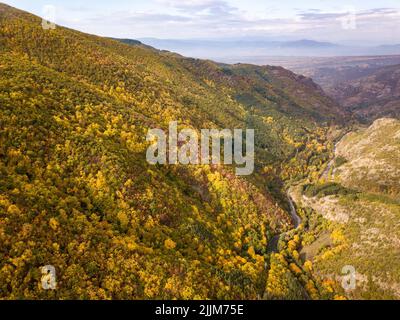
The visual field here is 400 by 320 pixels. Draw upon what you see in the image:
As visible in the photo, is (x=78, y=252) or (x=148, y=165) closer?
(x=78, y=252)

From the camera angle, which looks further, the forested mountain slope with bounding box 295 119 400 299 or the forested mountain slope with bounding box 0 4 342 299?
the forested mountain slope with bounding box 295 119 400 299

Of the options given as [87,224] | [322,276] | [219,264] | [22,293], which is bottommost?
[322,276]

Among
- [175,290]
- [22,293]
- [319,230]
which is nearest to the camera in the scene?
[22,293]

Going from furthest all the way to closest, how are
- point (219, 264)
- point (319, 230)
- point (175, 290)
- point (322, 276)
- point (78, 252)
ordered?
point (319, 230), point (322, 276), point (219, 264), point (175, 290), point (78, 252)

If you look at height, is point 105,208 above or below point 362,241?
above

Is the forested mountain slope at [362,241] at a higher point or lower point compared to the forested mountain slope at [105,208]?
lower

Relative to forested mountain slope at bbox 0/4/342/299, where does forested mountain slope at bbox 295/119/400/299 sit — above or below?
below

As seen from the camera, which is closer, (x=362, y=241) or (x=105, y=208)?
(x=105, y=208)

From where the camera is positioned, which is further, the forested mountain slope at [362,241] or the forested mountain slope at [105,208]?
the forested mountain slope at [362,241]
